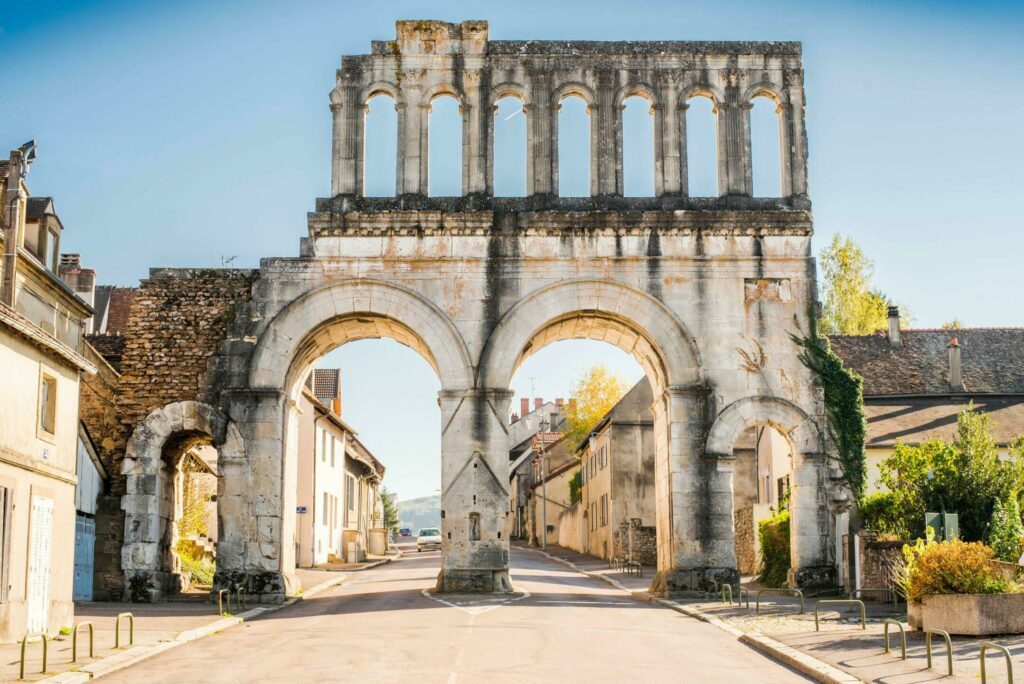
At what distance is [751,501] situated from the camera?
1752 inches

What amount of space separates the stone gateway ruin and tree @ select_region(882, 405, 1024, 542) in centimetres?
369

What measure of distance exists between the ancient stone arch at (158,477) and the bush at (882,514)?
1422 cm

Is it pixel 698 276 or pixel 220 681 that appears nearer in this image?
pixel 220 681

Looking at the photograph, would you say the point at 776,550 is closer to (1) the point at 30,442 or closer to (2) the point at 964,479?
(2) the point at 964,479

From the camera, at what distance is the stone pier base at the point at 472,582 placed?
2819 centimetres

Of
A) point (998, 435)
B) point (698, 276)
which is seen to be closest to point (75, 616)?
point (698, 276)

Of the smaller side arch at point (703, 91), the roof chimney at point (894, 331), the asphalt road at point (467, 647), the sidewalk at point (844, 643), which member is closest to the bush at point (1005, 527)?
the sidewalk at point (844, 643)

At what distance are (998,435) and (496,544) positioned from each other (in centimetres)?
1550

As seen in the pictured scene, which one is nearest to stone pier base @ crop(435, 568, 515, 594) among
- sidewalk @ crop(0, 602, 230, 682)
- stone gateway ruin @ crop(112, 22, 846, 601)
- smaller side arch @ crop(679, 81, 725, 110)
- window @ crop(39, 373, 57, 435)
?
stone gateway ruin @ crop(112, 22, 846, 601)

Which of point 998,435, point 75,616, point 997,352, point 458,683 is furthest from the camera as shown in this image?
point 997,352

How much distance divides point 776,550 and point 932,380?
34.2 feet

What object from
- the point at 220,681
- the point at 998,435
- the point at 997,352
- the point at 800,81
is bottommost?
the point at 220,681

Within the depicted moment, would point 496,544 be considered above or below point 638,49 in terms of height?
below

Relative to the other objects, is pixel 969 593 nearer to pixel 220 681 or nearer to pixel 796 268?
pixel 220 681
